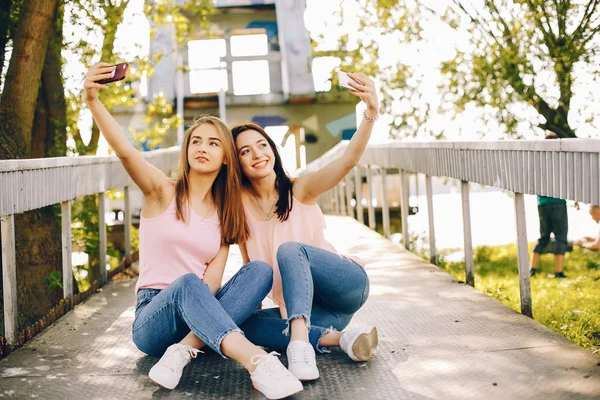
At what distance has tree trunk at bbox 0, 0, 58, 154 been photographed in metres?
5.05

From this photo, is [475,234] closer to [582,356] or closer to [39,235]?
[39,235]

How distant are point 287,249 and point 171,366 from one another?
652 millimetres

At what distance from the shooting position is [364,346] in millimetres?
2920

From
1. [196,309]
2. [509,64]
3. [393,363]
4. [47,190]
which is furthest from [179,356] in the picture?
[509,64]

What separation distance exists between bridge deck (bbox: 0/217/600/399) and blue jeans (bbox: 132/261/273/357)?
0.14m

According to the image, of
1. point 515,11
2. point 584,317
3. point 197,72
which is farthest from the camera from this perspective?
point 197,72

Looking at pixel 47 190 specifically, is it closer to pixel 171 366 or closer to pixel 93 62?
pixel 171 366

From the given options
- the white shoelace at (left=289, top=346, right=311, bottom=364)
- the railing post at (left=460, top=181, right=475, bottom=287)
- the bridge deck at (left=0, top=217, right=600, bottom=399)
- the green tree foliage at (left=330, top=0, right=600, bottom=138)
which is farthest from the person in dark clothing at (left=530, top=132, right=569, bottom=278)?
the white shoelace at (left=289, top=346, right=311, bottom=364)

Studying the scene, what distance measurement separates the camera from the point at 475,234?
11.4 metres

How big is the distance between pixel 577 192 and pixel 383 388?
104 centimetres

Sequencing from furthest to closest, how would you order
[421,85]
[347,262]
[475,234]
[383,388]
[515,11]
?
[475,234] < [421,85] < [515,11] < [347,262] < [383,388]

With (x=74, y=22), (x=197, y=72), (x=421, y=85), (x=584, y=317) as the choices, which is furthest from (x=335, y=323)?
(x=197, y=72)

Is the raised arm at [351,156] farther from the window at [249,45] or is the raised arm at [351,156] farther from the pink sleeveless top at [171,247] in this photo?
the window at [249,45]

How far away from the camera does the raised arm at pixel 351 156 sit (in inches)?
122
